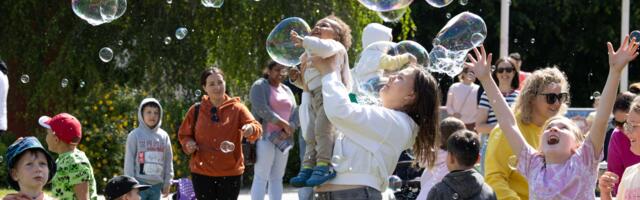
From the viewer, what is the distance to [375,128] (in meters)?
5.07

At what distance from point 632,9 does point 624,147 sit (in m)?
17.1

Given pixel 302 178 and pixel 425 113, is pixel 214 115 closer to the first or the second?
pixel 302 178

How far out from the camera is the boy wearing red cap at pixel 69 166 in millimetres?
6406

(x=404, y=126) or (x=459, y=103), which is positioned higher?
(x=404, y=126)

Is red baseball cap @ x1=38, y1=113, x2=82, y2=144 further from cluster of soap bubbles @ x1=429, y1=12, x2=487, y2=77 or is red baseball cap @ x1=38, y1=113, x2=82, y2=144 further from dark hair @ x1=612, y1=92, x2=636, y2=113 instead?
dark hair @ x1=612, y1=92, x2=636, y2=113

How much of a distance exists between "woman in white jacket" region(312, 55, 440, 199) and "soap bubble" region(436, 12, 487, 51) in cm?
233

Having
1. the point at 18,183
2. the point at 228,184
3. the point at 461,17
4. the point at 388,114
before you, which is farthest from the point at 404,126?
the point at 228,184

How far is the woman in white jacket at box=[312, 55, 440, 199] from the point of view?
5070mm

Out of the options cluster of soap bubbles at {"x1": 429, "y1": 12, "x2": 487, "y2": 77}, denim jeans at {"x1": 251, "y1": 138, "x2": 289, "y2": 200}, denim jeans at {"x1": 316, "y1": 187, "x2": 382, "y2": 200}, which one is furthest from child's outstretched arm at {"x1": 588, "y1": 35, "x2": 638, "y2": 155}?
denim jeans at {"x1": 251, "y1": 138, "x2": 289, "y2": 200}

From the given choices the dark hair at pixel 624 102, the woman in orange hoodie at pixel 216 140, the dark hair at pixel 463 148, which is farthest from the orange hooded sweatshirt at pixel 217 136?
the dark hair at pixel 463 148

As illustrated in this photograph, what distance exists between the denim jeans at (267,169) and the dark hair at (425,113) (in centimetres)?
399

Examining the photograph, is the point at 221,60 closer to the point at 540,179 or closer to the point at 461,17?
the point at 461,17

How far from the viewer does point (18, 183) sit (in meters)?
5.19

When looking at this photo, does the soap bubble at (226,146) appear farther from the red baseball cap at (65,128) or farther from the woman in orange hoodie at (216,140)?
the red baseball cap at (65,128)
